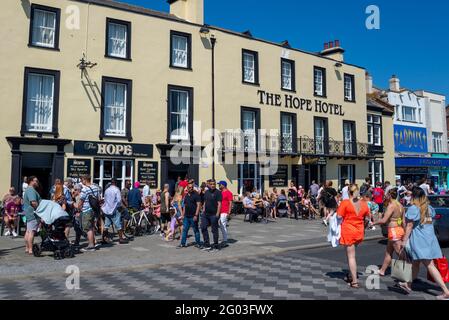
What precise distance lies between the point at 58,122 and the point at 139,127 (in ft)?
11.6

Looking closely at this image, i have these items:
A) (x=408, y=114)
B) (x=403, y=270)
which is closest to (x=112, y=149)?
(x=403, y=270)

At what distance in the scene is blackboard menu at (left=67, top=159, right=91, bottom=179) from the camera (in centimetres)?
1636

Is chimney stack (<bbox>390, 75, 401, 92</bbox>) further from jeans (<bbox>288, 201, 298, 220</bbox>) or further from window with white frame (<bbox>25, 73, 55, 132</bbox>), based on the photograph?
window with white frame (<bbox>25, 73, 55, 132</bbox>)

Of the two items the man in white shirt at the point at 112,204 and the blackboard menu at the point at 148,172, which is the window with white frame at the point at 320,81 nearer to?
the blackboard menu at the point at 148,172

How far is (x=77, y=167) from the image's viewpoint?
16.5 meters

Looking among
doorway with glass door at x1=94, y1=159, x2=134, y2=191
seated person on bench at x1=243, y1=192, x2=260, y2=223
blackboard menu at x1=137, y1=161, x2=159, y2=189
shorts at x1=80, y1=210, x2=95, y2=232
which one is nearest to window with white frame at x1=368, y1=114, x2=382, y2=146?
seated person on bench at x1=243, y1=192, x2=260, y2=223

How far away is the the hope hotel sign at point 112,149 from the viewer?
1681 centimetres

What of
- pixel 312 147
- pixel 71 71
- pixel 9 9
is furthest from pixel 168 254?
pixel 312 147

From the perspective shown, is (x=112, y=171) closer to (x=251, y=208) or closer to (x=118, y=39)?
(x=118, y=39)

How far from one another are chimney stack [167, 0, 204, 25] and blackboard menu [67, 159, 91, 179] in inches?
375

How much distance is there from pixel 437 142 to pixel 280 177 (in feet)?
81.4

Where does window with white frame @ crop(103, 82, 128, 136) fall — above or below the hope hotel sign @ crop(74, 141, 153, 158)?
above

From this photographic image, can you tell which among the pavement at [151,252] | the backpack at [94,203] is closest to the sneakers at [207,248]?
the pavement at [151,252]
